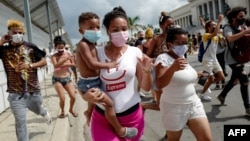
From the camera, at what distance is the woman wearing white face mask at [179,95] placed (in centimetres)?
363

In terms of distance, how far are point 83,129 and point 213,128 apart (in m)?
2.42

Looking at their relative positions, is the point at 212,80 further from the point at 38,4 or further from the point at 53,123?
the point at 38,4

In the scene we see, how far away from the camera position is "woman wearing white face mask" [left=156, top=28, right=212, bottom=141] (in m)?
3.63

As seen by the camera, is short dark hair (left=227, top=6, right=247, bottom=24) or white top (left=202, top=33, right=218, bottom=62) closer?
short dark hair (left=227, top=6, right=247, bottom=24)

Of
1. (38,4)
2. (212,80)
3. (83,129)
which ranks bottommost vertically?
(83,129)

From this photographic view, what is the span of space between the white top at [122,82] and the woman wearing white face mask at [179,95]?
0.58 metres

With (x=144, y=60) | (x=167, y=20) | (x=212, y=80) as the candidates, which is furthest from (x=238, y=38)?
(x=144, y=60)

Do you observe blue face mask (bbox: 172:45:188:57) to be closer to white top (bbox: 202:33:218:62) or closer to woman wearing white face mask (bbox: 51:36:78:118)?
woman wearing white face mask (bbox: 51:36:78:118)

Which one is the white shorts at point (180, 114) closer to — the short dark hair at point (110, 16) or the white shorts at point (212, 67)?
the short dark hair at point (110, 16)

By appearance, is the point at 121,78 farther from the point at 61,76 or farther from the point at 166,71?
the point at 61,76

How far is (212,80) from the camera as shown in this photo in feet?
26.1
